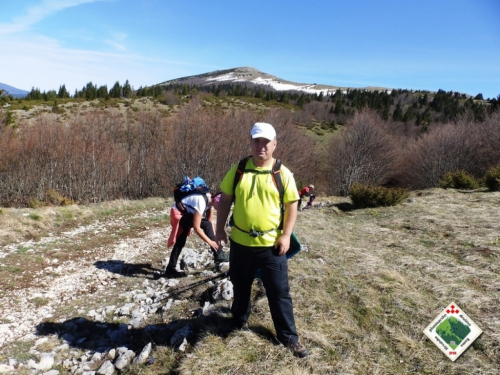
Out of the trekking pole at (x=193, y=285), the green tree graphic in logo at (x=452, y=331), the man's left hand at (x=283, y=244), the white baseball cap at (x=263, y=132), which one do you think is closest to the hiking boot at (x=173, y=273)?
the trekking pole at (x=193, y=285)

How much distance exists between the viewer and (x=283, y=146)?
31.2 m

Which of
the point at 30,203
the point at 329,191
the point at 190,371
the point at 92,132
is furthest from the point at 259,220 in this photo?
the point at 329,191

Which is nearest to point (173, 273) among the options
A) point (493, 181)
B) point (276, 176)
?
point (276, 176)

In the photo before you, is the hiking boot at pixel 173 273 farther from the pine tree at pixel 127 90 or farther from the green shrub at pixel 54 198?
the pine tree at pixel 127 90

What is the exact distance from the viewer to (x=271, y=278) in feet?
A: 9.42

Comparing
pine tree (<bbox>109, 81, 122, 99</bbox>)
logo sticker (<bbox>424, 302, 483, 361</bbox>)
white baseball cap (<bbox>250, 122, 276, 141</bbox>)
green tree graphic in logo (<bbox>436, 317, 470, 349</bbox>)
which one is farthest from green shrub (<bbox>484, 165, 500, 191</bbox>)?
pine tree (<bbox>109, 81, 122, 99</bbox>)

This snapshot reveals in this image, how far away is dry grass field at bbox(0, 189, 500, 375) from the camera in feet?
10.3

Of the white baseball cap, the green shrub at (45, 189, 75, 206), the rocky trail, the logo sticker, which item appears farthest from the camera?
the green shrub at (45, 189, 75, 206)

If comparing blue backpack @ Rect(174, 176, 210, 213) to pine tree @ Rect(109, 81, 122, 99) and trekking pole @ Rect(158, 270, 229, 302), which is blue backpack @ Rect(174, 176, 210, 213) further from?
pine tree @ Rect(109, 81, 122, 99)

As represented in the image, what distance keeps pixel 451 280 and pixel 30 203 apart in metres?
A: 22.2

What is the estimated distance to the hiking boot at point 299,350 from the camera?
3086 millimetres

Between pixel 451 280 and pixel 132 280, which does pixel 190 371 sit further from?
pixel 451 280

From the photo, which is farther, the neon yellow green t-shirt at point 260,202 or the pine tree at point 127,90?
the pine tree at point 127,90

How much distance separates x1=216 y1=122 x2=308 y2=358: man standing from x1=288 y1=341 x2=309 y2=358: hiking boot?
1.07 feet
